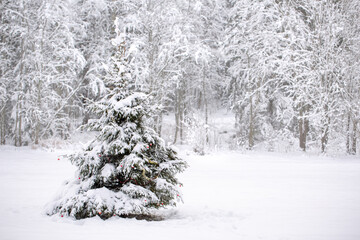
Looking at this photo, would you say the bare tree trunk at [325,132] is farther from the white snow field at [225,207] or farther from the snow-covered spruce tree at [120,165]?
the snow-covered spruce tree at [120,165]

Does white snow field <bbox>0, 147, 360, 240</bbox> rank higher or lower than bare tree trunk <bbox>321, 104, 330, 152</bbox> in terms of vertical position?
lower

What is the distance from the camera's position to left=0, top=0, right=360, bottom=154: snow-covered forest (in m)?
13.1

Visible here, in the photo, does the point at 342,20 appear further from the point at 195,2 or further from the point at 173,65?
the point at 173,65

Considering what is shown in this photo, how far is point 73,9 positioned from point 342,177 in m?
15.6

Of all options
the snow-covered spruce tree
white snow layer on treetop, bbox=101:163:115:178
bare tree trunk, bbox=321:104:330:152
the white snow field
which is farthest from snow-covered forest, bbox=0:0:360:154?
white snow layer on treetop, bbox=101:163:115:178

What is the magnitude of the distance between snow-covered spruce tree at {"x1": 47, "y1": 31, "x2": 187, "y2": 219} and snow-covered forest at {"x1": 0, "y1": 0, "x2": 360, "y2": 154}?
611 cm

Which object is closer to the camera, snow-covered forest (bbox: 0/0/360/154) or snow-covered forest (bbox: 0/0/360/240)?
snow-covered forest (bbox: 0/0/360/240)

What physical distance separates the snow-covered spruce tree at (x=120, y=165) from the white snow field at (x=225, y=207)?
0.26m

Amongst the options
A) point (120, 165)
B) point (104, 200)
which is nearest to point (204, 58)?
point (120, 165)

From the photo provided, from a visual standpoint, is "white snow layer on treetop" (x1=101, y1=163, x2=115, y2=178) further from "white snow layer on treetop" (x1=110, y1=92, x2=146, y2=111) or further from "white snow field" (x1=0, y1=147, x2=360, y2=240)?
"white snow layer on treetop" (x1=110, y1=92, x2=146, y2=111)

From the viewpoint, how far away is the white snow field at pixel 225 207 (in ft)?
12.8

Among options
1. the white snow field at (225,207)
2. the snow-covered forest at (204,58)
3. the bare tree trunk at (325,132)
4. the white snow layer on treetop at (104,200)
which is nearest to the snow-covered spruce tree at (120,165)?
the white snow layer on treetop at (104,200)

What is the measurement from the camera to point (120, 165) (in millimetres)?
4414

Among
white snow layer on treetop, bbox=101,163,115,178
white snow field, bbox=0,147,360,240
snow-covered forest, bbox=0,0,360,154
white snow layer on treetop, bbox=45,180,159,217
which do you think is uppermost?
snow-covered forest, bbox=0,0,360,154
